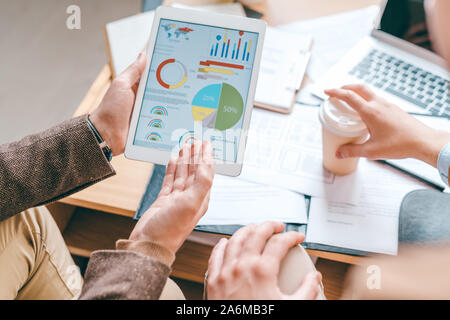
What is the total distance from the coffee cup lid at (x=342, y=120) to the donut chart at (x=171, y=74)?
29cm

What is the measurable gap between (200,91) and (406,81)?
20.1 inches

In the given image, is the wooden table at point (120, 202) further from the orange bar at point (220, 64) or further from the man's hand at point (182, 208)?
the orange bar at point (220, 64)

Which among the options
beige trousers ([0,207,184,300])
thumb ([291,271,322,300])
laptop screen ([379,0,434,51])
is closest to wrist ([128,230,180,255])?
beige trousers ([0,207,184,300])

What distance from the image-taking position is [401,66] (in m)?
0.93

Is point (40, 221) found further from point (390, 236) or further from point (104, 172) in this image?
point (390, 236)

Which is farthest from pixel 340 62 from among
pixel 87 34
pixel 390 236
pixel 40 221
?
pixel 87 34

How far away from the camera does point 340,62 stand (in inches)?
37.9

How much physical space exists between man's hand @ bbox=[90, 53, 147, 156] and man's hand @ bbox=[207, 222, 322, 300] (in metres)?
0.34

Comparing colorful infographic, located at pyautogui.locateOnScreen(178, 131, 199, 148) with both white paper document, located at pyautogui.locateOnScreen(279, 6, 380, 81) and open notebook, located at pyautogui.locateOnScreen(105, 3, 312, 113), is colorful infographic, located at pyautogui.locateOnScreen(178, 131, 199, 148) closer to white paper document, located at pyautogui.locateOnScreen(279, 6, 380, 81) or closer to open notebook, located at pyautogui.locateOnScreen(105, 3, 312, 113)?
open notebook, located at pyautogui.locateOnScreen(105, 3, 312, 113)

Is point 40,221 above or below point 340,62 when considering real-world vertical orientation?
below

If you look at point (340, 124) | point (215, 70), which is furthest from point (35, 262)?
point (340, 124)

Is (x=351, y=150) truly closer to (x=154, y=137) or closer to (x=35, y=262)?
(x=154, y=137)
